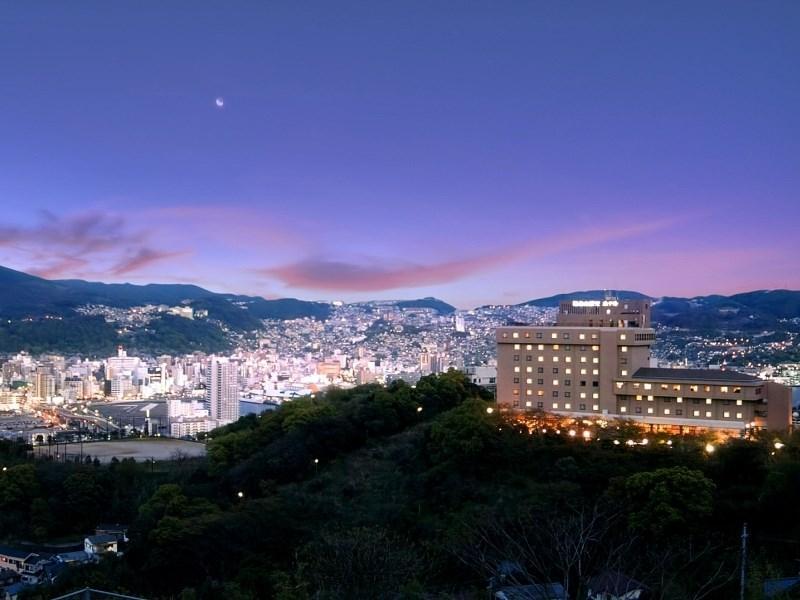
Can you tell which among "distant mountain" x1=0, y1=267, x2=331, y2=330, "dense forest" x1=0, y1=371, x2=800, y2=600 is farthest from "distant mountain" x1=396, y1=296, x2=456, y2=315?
"dense forest" x1=0, y1=371, x2=800, y2=600

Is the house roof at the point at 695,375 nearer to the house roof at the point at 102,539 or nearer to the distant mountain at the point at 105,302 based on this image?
the house roof at the point at 102,539

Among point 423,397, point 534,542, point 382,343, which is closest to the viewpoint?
point 534,542

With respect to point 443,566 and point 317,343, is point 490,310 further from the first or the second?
point 443,566

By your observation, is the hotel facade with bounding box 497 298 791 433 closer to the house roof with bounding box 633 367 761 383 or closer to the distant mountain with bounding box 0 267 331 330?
the house roof with bounding box 633 367 761 383

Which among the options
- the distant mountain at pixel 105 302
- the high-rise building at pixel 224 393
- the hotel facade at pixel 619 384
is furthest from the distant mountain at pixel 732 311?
the distant mountain at pixel 105 302

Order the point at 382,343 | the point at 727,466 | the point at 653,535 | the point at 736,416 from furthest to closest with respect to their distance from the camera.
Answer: the point at 382,343 → the point at 736,416 → the point at 727,466 → the point at 653,535

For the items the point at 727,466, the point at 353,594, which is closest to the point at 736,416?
the point at 727,466
